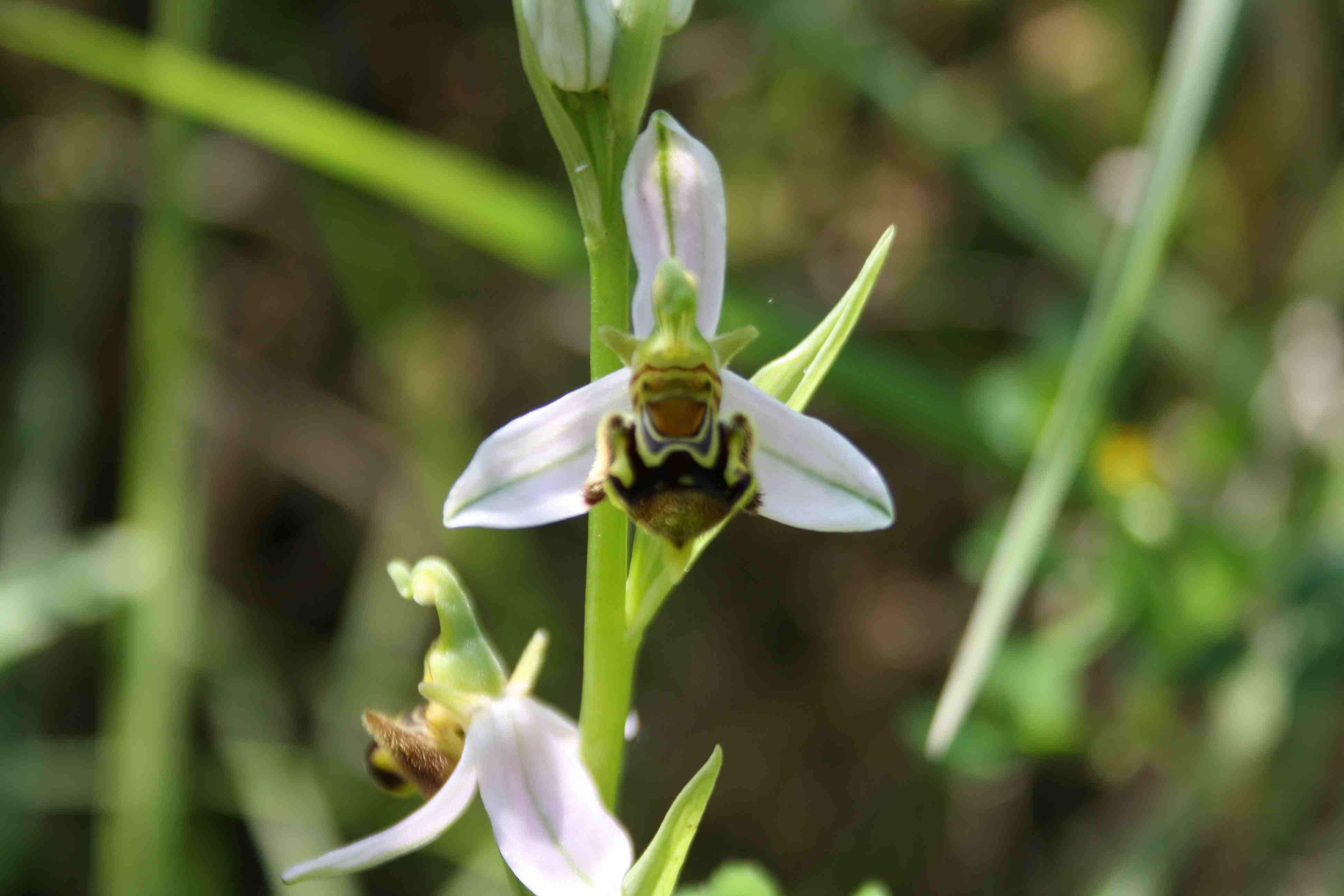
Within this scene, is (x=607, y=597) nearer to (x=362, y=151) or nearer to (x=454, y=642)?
(x=454, y=642)

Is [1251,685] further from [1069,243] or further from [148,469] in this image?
[148,469]

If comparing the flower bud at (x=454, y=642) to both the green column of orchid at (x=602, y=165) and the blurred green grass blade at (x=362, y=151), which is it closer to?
the green column of orchid at (x=602, y=165)

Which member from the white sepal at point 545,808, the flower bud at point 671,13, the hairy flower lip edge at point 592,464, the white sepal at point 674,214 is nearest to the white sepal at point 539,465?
the hairy flower lip edge at point 592,464

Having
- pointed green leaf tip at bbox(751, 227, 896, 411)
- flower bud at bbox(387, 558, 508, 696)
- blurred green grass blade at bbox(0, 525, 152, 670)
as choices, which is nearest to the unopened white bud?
pointed green leaf tip at bbox(751, 227, 896, 411)

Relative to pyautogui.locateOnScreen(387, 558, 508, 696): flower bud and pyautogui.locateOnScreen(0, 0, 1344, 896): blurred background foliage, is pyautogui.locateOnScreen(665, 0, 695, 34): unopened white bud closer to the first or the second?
pyautogui.locateOnScreen(387, 558, 508, 696): flower bud

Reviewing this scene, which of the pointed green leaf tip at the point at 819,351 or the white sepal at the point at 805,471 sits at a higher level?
the pointed green leaf tip at the point at 819,351

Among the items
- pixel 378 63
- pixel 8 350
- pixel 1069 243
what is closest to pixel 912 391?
pixel 1069 243
